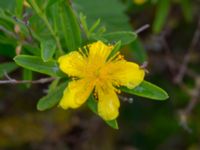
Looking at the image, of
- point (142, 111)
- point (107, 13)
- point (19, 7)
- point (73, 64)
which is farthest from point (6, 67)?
point (142, 111)

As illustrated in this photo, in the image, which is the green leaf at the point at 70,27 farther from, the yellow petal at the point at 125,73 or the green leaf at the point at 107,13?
the green leaf at the point at 107,13

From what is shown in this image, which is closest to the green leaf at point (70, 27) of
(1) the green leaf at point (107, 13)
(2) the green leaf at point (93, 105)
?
(2) the green leaf at point (93, 105)

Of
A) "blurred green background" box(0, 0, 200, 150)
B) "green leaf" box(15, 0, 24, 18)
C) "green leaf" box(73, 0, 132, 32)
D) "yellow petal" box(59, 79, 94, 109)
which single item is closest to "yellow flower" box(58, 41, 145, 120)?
"yellow petal" box(59, 79, 94, 109)

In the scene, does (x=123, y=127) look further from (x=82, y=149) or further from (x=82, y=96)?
(x=82, y=96)

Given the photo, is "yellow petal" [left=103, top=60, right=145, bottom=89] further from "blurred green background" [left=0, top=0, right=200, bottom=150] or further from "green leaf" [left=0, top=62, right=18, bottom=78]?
"blurred green background" [left=0, top=0, right=200, bottom=150]

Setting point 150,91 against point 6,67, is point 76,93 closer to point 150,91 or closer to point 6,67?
point 150,91

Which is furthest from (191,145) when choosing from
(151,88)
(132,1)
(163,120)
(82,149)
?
(151,88)
